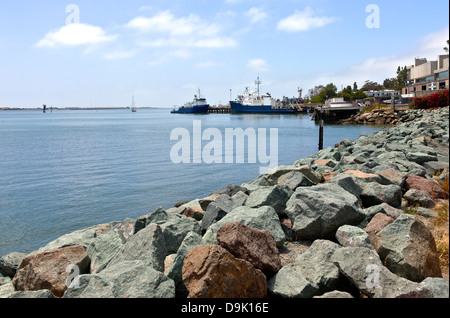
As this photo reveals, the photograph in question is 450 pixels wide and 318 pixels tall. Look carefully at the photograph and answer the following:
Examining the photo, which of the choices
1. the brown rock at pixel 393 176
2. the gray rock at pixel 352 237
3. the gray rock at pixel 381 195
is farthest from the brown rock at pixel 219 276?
the brown rock at pixel 393 176

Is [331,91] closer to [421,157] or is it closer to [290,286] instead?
[421,157]

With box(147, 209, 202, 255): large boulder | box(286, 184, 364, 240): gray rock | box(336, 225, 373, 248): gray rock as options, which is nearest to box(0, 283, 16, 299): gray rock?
box(147, 209, 202, 255): large boulder

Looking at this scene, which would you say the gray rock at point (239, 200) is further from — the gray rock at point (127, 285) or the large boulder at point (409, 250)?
the gray rock at point (127, 285)

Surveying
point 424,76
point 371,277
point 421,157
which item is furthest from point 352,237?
point 424,76

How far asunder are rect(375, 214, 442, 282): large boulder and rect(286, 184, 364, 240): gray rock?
2.08ft

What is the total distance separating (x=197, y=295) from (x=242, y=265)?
505 mm

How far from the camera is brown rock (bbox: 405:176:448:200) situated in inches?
241

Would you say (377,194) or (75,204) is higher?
(377,194)

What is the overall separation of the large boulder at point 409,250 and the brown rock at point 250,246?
1.18 m

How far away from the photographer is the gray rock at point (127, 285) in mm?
3137

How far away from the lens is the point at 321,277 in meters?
3.54

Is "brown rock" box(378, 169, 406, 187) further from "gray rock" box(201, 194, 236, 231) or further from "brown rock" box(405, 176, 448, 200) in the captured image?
"gray rock" box(201, 194, 236, 231)

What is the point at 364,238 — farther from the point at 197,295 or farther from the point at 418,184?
the point at 418,184
